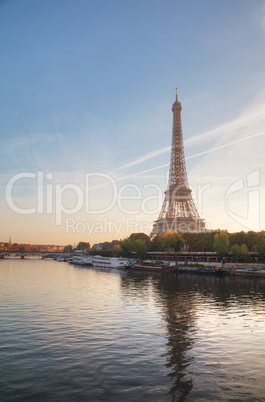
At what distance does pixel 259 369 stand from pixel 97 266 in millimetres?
111786

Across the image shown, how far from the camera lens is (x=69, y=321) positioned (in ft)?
85.3

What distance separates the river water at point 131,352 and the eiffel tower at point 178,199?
105m

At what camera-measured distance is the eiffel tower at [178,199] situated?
13825 cm

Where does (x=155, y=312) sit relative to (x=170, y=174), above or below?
below

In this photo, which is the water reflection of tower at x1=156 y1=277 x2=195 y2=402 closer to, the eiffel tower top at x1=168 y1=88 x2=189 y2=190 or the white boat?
the white boat

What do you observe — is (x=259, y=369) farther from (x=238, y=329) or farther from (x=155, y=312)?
(x=155, y=312)

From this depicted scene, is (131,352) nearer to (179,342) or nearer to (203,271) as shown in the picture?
(179,342)

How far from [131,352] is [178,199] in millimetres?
125912

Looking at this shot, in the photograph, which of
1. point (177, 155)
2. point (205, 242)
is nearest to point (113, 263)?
point (205, 242)

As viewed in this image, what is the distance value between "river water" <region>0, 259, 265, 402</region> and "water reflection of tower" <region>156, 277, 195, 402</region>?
0.16 feet

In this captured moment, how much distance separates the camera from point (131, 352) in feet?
60.5

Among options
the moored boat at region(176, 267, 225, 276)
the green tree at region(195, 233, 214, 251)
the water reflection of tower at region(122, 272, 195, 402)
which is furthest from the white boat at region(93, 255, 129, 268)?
the water reflection of tower at region(122, 272, 195, 402)

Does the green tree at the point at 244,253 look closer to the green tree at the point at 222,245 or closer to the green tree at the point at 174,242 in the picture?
the green tree at the point at 222,245

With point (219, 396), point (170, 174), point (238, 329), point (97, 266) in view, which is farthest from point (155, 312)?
point (170, 174)
